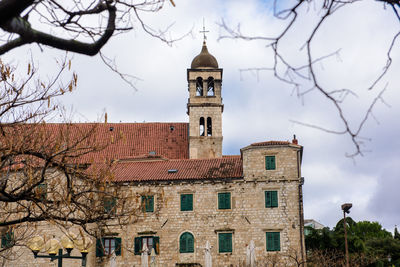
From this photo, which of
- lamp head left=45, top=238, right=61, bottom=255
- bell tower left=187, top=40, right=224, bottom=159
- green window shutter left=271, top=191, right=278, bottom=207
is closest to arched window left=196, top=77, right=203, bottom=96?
bell tower left=187, top=40, right=224, bottom=159

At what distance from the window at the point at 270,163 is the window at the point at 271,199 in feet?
5.15

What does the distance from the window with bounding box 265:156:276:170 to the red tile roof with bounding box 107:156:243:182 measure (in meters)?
1.75

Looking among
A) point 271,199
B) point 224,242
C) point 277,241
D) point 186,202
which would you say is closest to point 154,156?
point 186,202

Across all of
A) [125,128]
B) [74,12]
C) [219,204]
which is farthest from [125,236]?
[74,12]

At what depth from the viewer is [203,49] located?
48.4m

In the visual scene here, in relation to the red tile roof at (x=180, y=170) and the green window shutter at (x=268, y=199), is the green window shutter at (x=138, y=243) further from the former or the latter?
the green window shutter at (x=268, y=199)

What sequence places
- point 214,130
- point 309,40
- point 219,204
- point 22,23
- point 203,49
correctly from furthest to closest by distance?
point 203,49 → point 214,130 → point 219,204 → point 22,23 → point 309,40

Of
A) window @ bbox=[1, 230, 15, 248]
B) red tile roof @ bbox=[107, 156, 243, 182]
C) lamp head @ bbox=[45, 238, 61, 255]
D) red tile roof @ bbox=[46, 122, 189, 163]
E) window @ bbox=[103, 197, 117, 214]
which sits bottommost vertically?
lamp head @ bbox=[45, 238, 61, 255]

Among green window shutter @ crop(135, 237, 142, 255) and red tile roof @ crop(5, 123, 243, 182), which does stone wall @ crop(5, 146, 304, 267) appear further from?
red tile roof @ crop(5, 123, 243, 182)

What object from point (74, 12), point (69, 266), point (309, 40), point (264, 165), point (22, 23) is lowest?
point (69, 266)

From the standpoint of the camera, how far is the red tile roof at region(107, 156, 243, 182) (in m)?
35.0

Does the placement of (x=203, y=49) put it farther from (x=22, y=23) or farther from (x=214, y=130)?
(x=22, y=23)

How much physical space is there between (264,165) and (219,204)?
3768 mm

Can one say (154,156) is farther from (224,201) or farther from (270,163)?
(270,163)
